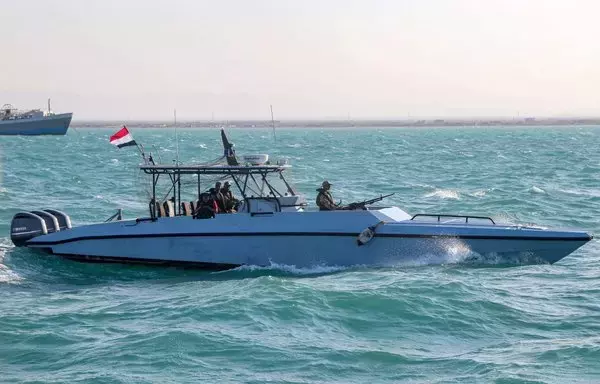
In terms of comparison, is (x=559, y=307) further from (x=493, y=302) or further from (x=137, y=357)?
(x=137, y=357)

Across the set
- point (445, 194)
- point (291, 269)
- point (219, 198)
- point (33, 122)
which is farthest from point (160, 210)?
point (33, 122)

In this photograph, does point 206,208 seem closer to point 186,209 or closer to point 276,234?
point 186,209

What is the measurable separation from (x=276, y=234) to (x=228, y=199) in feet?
4.80

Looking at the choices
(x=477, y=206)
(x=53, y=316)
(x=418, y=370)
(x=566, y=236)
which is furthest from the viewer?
(x=477, y=206)

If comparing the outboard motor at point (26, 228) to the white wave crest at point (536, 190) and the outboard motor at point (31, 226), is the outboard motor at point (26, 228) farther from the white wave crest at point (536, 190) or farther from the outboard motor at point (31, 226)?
the white wave crest at point (536, 190)

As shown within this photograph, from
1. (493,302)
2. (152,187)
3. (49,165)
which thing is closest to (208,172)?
(152,187)

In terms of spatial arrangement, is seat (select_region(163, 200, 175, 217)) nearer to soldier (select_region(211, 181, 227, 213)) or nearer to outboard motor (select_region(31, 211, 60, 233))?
soldier (select_region(211, 181, 227, 213))

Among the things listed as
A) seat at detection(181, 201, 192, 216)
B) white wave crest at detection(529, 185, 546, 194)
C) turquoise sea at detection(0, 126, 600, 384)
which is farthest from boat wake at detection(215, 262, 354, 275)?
white wave crest at detection(529, 185, 546, 194)

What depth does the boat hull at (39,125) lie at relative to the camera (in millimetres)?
124562

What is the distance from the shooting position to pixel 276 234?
744 inches

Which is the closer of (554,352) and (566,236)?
(554,352)

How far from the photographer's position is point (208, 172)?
1975 cm

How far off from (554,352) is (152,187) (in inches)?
382

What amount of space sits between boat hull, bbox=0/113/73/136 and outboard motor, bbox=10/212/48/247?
347 feet
